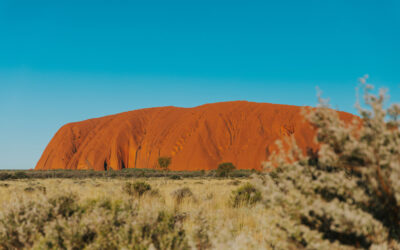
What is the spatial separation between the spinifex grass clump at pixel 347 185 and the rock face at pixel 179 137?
2209 inches

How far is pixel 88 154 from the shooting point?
77.9 m

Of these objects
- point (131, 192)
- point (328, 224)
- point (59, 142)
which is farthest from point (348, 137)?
point (59, 142)

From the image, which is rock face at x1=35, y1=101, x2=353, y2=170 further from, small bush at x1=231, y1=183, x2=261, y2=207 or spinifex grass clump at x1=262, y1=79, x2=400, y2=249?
spinifex grass clump at x1=262, y1=79, x2=400, y2=249

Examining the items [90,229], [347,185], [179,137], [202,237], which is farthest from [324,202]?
[179,137]

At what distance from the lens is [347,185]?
2.62m

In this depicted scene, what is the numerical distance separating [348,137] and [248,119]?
6905 cm

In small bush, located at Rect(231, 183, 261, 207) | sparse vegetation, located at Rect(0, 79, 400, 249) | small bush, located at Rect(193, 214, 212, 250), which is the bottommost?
small bush, located at Rect(231, 183, 261, 207)

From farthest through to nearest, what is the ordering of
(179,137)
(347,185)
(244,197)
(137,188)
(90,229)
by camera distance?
(179,137)
(137,188)
(244,197)
(90,229)
(347,185)

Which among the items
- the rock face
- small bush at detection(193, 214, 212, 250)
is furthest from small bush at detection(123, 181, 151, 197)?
the rock face

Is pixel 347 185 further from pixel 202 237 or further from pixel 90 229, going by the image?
pixel 90 229

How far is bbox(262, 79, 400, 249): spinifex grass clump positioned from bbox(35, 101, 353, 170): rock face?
56.1 m

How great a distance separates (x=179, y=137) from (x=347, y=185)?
231 ft

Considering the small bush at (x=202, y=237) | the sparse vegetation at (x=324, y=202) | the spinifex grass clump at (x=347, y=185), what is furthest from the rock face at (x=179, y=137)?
the spinifex grass clump at (x=347, y=185)

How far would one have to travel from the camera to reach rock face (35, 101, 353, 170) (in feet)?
212
